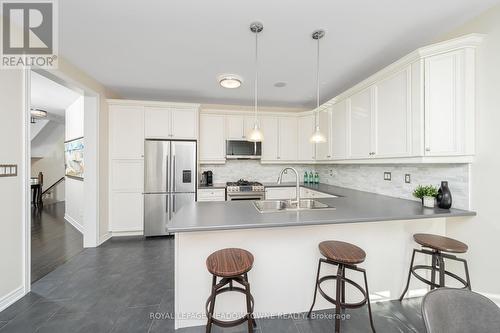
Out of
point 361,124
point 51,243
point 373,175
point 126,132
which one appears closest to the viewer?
point 361,124

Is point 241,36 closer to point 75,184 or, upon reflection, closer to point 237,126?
point 237,126

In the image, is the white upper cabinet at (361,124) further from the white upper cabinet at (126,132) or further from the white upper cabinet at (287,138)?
the white upper cabinet at (126,132)

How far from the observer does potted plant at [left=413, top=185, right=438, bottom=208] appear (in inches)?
79.0

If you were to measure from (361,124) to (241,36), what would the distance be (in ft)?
6.30

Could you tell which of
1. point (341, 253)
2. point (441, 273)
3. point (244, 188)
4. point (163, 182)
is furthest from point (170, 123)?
point (441, 273)

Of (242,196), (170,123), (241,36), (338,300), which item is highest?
(241,36)

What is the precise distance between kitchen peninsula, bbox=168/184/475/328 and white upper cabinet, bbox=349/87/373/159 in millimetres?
913

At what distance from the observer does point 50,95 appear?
391cm

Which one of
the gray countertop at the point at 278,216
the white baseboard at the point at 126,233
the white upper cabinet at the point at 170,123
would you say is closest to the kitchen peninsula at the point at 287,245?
the gray countertop at the point at 278,216

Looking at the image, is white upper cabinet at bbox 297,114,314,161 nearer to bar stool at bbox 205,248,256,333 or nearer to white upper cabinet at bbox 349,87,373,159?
white upper cabinet at bbox 349,87,373,159

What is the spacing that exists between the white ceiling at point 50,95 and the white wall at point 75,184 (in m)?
0.16

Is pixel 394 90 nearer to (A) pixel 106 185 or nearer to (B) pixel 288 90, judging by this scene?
(B) pixel 288 90

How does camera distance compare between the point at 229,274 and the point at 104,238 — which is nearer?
the point at 229,274

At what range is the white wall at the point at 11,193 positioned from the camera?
6.04 ft
